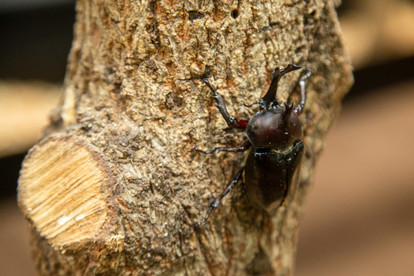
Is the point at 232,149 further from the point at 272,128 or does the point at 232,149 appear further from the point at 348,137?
the point at 348,137

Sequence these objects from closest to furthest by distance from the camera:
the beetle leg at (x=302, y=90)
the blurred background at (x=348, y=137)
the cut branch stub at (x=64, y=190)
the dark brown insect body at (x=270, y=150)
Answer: the cut branch stub at (x=64, y=190) → the dark brown insect body at (x=270, y=150) → the beetle leg at (x=302, y=90) → the blurred background at (x=348, y=137)

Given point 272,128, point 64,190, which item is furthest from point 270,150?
point 64,190

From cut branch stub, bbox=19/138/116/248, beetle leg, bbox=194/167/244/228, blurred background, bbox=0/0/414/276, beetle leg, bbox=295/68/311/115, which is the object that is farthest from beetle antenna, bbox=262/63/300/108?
blurred background, bbox=0/0/414/276

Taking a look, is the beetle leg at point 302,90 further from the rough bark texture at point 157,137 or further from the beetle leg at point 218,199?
the beetle leg at point 218,199

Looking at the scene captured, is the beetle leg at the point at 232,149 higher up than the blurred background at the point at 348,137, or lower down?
higher up

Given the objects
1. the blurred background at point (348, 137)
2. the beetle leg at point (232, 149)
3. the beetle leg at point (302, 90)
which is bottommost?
the blurred background at point (348, 137)

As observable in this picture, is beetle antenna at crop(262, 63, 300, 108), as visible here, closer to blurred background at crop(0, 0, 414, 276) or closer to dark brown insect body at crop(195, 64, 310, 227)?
dark brown insect body at crop(195, 64, 310, 227)

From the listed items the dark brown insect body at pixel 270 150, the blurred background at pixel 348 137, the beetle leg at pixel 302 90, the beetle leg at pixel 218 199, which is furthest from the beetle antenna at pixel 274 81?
the blurred background at pixel 348 137
